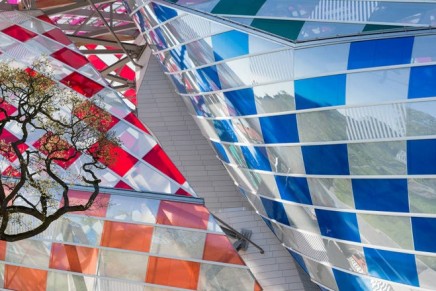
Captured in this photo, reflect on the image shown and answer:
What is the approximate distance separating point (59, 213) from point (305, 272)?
17.6 feet

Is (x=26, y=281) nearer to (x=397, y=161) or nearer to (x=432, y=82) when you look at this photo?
(x=397, y=161)

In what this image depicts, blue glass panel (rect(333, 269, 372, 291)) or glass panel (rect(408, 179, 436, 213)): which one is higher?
glass panel (rect(408, 179, 436, 213))

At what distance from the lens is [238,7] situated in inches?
469

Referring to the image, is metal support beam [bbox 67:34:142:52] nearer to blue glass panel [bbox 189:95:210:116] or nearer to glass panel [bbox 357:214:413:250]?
blue glass panel [bbox 189:95:210:116]

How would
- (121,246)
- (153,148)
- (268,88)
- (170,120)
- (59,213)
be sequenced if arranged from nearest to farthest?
(59,213) → (268,88) → (121,246) → (153,148) → (170,120)

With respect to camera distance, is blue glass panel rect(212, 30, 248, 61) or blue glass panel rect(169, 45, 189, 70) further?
blue glass panel rect(169, 45, 189, 70)

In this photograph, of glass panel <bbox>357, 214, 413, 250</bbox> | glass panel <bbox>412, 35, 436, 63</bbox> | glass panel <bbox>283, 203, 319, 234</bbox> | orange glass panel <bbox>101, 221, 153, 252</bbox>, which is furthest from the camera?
orange glass panel <bbox>101, 221, 153, 252</bbox>

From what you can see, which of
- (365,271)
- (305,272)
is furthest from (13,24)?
(365,271)

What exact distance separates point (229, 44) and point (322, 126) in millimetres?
2070

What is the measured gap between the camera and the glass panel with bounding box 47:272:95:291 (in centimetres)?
1297

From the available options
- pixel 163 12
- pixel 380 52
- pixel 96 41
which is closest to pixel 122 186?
pixel 163 12

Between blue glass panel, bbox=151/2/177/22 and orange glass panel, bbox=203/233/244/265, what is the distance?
12.3 ft

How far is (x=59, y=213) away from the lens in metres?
9.90

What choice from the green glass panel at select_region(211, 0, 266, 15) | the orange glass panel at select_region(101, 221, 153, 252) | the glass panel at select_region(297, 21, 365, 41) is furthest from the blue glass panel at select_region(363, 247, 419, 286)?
the green glass panel at select_region(211, 0, 266, 15)
